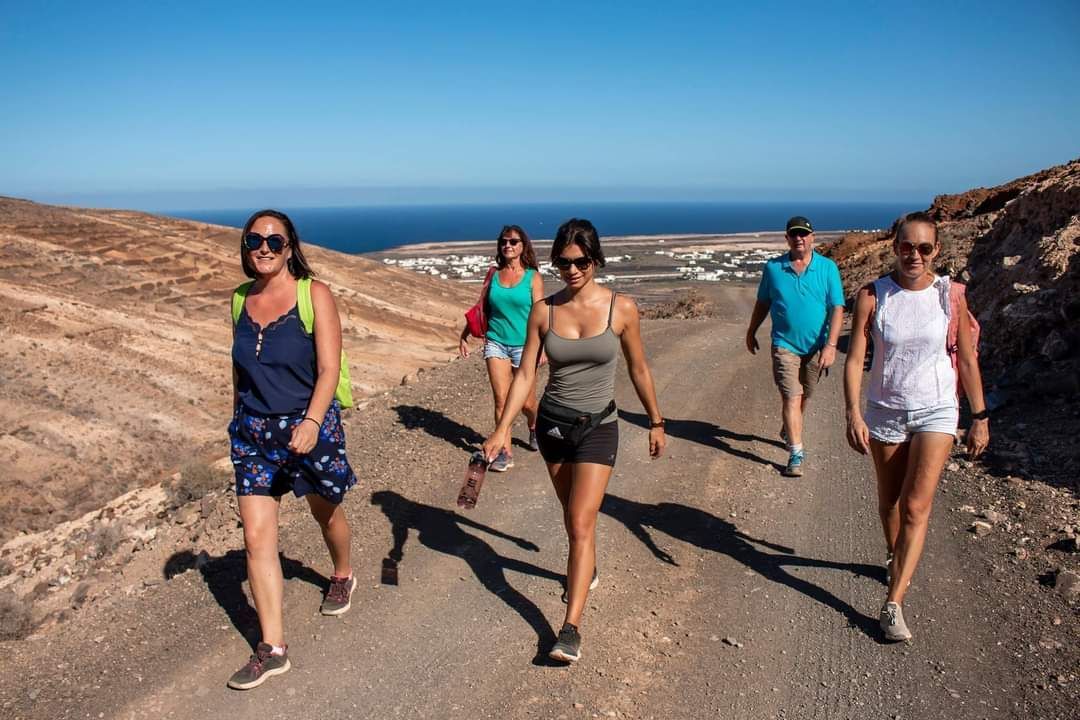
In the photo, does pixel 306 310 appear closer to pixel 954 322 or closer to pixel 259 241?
pixel 259 241

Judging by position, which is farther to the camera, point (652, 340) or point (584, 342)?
point (652, 340)

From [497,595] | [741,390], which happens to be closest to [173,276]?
[741,390]

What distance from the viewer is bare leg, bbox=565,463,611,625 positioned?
13.7 ft

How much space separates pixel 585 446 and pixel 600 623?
117 cm

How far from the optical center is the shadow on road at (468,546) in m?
4.80

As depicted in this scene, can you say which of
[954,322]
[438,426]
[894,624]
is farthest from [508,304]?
[894,624]

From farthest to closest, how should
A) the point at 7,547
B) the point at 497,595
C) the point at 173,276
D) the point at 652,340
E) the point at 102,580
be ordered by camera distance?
the point at 173,276 → the point at 652,340 → the point at 7,547 → the point at 102,580 → the point at 497,595

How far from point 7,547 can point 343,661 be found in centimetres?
849

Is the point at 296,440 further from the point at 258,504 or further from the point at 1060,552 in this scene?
the point at 1060,552

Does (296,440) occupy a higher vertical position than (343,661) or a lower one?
higher

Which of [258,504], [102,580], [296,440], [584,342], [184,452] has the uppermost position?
[584,342]

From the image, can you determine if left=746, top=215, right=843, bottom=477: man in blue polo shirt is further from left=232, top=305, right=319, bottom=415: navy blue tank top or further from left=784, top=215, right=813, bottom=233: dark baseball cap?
left=232, top=305, right=319, bottom=415: navy blue tank top

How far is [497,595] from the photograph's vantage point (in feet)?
16.5

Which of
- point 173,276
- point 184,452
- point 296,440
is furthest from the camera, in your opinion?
point 173,276
